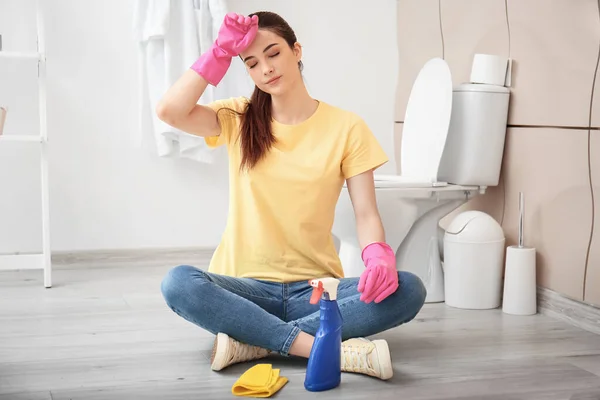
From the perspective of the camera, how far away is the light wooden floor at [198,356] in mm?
1562

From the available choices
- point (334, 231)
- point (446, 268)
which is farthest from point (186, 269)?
point (446, 268)

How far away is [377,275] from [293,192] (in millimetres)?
288

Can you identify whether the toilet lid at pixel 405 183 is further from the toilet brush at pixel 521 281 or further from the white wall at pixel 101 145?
the white wall at pixel 101 145

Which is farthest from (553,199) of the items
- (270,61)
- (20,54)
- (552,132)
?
(20,54)

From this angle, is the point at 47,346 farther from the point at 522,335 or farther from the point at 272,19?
the point at 522,335

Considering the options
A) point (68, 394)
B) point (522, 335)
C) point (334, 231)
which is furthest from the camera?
point (334, 231)

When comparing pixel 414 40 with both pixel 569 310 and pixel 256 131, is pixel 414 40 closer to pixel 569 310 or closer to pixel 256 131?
pixel 569 310

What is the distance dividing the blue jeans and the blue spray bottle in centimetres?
14

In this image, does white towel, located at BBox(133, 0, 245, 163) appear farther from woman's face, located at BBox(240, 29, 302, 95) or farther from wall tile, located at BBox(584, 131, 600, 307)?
wall tile, located at BBox(584, 131, 600, 307)

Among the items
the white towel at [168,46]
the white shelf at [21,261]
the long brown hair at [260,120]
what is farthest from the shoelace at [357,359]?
the white towel at [168,46]

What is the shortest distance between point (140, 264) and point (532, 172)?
5.12 ft

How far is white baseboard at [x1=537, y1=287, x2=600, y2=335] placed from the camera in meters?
2.12

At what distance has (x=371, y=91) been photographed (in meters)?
3.47

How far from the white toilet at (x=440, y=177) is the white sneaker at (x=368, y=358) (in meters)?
0.78
